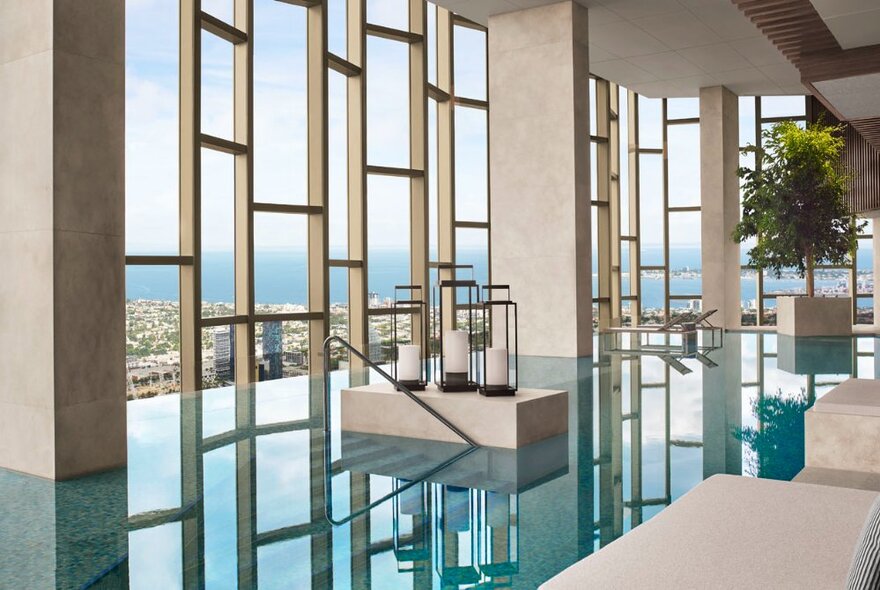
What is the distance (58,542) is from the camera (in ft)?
11.2

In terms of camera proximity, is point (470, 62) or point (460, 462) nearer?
point (460, 462)

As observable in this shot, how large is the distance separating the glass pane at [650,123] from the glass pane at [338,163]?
30.5ft

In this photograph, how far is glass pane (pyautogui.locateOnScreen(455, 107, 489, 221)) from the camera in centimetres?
1366

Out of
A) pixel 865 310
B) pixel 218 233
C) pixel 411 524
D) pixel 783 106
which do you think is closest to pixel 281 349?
pixel 218 233

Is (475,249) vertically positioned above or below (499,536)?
above

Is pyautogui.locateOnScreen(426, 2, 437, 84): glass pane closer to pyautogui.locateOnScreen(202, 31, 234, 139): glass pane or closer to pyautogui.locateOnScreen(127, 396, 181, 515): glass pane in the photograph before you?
pyautogui.locateOnScreen(202, 31, 234, 139): glass pane

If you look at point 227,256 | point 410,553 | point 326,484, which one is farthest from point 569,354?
point 410,553

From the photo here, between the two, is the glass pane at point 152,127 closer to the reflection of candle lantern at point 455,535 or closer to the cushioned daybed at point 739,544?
the reflection of candle lantern at point 455,535

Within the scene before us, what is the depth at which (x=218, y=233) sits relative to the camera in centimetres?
923

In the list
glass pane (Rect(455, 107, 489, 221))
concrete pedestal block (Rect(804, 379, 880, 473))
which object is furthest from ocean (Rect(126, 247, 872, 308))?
concrete pedestal block (Rect(804, 379, 880, 473))

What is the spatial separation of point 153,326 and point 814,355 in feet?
28.2

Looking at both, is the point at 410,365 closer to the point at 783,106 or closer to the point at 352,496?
the point at 352,496

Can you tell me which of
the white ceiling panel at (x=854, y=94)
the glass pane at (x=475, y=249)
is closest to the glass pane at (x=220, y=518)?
the white ceiling panel at (x=854, y=94)

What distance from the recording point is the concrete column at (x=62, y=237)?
460 centimetres
